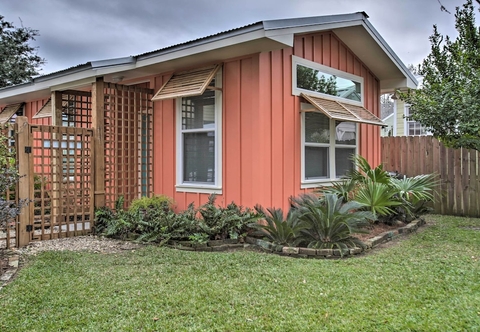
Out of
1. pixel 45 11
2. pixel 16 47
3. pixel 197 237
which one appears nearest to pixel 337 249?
pixel 197 237

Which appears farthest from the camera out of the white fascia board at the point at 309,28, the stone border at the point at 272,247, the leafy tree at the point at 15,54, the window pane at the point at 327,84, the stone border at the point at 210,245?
the leafy tree at the point at 15,54

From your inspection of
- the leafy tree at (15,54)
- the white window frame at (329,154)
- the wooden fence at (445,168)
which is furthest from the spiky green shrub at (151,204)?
the leafy tree at (15,54)

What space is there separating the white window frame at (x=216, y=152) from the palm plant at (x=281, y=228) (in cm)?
130

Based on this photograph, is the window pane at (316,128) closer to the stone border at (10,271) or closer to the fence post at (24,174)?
the fence post at (24,174)

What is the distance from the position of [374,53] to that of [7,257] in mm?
7608

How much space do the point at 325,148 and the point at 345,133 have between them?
0.85 metres

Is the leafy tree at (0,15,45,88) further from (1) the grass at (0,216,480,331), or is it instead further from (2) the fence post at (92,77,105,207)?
(1) the grass at (0,216,480,331)

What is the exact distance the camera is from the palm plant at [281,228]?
539 cm

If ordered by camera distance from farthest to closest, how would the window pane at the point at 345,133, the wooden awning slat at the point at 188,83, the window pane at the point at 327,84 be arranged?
1. the window pane at the point at 345,133
2. the window pane at the point at 327,84
3. the wooden awning slat at the point at 188,83

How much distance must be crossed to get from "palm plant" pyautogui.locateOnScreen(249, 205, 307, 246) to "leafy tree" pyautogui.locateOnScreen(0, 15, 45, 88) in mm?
19656

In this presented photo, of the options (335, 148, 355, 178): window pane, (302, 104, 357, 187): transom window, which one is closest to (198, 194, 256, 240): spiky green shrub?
(302, 104, 357, 187): transom window

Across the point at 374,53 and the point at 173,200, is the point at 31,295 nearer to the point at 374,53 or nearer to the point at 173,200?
the point at 173,200

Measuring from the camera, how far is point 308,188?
6.93 meters

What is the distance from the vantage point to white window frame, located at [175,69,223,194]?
6535mm
